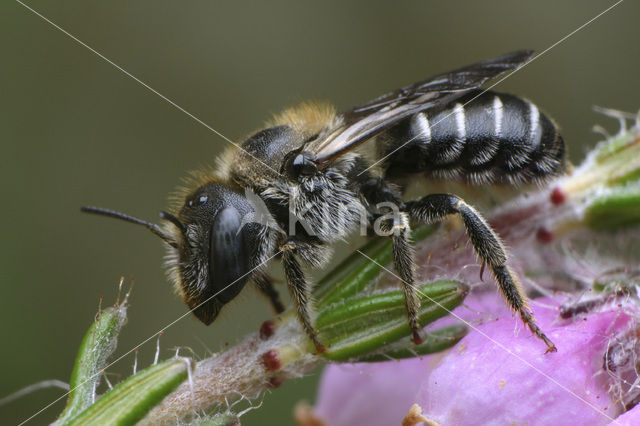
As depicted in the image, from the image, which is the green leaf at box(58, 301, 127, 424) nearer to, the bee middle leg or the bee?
the bee

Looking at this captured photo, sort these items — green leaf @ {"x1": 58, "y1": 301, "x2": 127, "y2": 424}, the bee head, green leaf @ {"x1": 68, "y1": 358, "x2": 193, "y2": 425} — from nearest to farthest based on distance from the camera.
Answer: green leaf @ {"x1": 68, "y1": 358, "x2": 193, "y2": 425}
green leaf @ {"x1": 58, "y1": 301, "x2": 127, "y2": 424}
the bee head

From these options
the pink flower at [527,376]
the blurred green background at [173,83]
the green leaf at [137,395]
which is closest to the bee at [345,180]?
the pink flower at [527,376]

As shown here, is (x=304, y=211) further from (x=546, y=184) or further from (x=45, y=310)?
(x=45, y=310)

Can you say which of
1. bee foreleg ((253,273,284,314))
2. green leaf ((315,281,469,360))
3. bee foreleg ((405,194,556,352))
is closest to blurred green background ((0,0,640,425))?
bee foreleg ((253,273,284,314))

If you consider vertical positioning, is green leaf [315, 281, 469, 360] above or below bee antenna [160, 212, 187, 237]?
below

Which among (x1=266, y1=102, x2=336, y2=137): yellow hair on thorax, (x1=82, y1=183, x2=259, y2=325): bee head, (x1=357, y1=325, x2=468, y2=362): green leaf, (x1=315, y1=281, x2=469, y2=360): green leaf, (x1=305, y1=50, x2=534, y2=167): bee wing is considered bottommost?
(x1=357, y1=325, x2=468, y2=362): green leaf

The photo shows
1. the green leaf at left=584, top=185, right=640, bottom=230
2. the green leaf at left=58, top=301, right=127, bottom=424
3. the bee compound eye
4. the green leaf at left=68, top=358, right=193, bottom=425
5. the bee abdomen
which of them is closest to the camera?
the green leaf at left=68, top=358, right=193, bottom=425

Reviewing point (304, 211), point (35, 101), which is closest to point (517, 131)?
point (304, 211)
